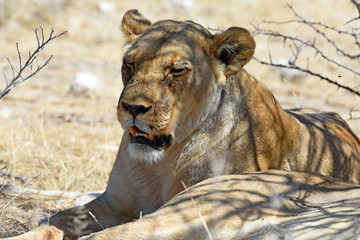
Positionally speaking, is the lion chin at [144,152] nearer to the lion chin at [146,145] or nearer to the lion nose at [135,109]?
the lion chin at [146,145]

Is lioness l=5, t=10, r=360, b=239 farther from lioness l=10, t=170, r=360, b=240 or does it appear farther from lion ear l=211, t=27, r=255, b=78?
lioness l=10, t=170, r=360, b=240

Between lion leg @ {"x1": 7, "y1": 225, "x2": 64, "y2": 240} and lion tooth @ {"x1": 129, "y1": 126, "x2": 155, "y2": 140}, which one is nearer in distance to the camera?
lion leg @ {"x1": 7, "y1": 225, "x2": 64, "y2": 240}

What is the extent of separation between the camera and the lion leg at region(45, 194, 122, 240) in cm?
333

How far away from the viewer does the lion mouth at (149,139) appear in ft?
10.0

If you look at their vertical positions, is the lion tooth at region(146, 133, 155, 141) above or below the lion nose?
below

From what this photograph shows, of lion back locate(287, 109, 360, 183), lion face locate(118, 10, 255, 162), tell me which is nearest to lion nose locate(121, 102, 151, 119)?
lion face locate(118, 10, 255, 162)

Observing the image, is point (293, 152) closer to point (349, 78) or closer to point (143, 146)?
point (143, 146)

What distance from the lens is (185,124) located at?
3201 mm

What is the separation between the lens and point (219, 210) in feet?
8.39

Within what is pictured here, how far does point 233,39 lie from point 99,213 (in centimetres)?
119

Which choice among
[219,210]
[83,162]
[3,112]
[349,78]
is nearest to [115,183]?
[219,210]

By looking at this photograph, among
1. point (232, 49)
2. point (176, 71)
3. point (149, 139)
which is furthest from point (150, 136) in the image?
point (232, 49)

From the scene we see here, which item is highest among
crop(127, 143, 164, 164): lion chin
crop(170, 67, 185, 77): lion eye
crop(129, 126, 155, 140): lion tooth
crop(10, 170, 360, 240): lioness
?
crop(170, 67, 185, 77): lion eye

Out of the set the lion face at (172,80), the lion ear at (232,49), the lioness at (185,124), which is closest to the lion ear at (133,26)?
the lioness at (185,124)
